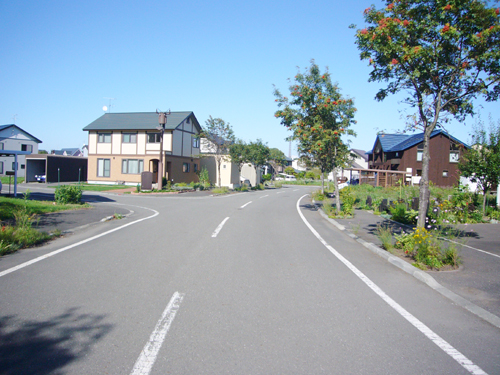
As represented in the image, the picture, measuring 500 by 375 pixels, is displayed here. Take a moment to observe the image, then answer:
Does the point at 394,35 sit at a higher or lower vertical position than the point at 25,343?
higher

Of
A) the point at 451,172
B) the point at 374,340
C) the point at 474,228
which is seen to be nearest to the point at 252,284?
the point at 374,340

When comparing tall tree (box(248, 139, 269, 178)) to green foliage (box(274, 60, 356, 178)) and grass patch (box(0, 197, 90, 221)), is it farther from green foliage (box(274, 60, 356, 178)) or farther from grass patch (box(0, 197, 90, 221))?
grass patch (box(0, 197, 90, 221))

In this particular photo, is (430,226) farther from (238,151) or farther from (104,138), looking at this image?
(104,138)

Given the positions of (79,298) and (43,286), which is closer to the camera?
(79,298)

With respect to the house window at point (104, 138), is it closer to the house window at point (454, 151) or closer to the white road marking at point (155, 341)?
the house window at point (454, 151)

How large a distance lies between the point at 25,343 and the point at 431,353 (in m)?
4.22

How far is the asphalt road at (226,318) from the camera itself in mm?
3480

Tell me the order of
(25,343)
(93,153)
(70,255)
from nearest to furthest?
1. (25,343)
2. (70,255)
3. (93,153)

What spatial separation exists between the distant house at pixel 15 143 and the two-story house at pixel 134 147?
15748 mm

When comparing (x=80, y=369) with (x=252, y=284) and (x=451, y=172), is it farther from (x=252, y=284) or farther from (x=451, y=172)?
(x=451, y=172)

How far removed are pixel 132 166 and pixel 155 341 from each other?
36.5 m

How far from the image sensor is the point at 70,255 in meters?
7.61

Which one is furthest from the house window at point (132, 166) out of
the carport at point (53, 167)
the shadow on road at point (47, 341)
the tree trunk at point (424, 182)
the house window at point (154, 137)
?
the shadow on road at point (47, 341)

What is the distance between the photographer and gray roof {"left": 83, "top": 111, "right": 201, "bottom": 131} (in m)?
37.9
